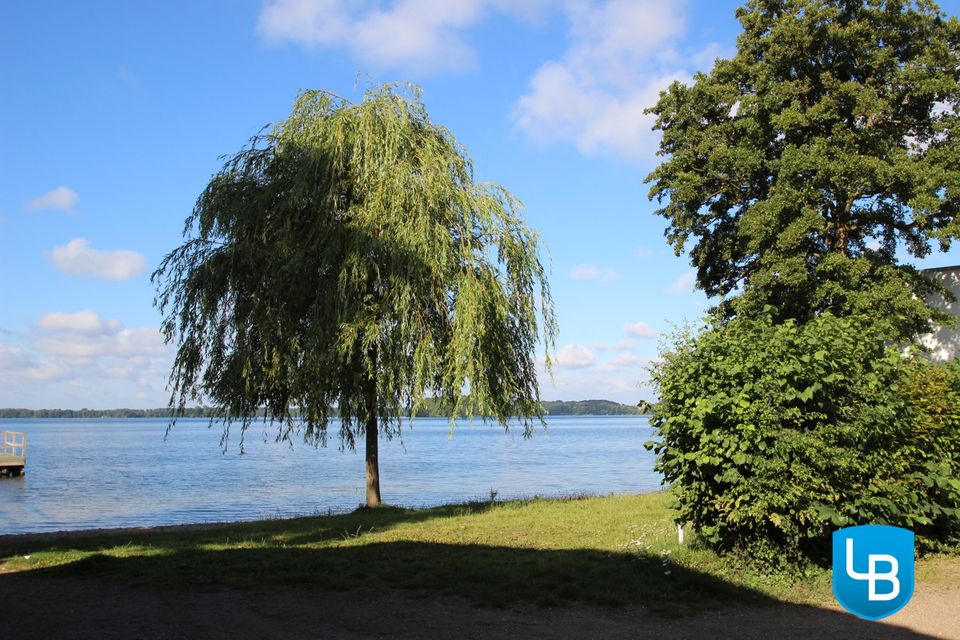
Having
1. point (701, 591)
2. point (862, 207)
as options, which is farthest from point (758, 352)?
point (862, 207)

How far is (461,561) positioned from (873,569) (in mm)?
4802

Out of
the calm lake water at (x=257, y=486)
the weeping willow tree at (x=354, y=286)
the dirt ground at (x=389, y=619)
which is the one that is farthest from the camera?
the calm lake water at (x=257, y=486)

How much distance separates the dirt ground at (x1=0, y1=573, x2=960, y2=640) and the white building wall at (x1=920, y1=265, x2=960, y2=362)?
1613 cm

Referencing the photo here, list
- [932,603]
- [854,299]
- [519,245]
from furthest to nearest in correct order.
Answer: [854,299]
[519,245]
[932,603]

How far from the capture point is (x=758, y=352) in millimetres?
8352

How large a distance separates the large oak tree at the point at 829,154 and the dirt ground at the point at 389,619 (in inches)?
514

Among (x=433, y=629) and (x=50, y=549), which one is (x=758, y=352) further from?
(x=50, y=549)

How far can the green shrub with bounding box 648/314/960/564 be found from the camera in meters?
7.89

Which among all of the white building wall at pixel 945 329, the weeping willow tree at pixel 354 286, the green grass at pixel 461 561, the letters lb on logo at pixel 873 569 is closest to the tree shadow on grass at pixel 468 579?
the green grass at pixel 461 561

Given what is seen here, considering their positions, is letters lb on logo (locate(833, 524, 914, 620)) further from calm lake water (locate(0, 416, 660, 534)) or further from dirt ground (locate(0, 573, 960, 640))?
calm lake water (locate(0, 416, 660, 534))

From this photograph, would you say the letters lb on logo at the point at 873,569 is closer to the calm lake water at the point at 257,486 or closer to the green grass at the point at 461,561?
the green grass at the point at 461,561

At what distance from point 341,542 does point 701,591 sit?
6.09 metres

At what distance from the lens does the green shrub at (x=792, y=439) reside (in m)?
7.89

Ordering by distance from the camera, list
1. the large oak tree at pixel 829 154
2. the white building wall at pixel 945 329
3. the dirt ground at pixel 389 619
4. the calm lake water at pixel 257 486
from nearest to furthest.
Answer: the dirt ground at pixel 389 619 → the large oak tree at pixel 829 154 → the white building wall at pixel 945 329 → the calm lake water at pixel 257 486
